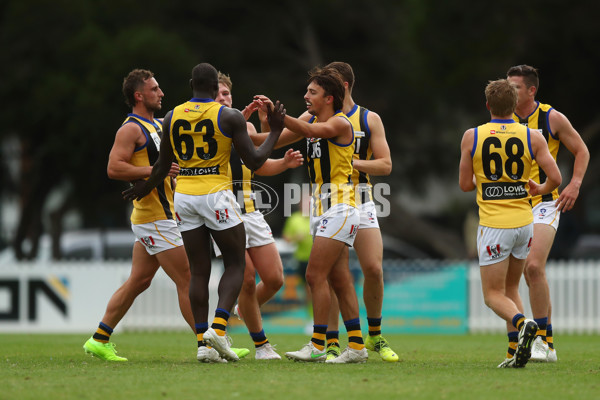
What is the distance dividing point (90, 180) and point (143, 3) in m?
5.16

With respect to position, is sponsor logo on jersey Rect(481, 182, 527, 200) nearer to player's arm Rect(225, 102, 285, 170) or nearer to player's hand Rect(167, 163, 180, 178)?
player's arm Rect(225, 102, 285, 170)

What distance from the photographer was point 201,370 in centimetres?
709

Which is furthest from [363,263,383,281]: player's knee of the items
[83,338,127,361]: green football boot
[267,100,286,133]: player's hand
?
[83,338,127,361]: green football boot

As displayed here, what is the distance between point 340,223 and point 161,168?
1.68 meters

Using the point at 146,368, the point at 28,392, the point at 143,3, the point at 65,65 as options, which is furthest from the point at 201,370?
the point at 143,3

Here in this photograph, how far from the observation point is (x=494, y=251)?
7.63 metres

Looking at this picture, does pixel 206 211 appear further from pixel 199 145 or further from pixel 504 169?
pixel 504 169

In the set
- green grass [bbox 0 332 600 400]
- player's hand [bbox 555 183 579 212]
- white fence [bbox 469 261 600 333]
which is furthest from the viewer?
white fence [bbox 469 261 600 333]

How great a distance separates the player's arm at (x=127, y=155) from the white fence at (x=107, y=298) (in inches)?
325

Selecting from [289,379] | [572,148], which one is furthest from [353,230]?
[572,148]

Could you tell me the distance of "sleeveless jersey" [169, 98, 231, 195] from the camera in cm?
755

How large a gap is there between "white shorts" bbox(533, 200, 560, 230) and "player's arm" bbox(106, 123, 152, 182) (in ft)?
12.4

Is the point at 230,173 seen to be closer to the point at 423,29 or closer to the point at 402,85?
the point at 423,29

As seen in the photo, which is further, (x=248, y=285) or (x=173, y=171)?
(x=248, y=285)
